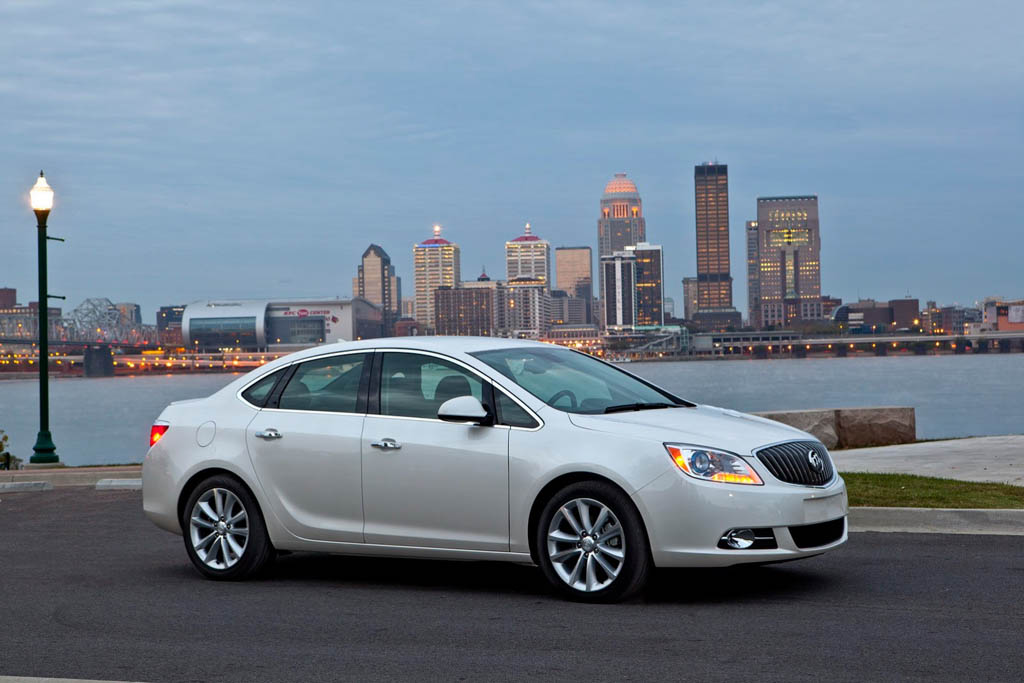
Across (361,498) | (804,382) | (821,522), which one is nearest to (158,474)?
(361,498)

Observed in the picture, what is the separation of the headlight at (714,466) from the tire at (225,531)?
296 cm

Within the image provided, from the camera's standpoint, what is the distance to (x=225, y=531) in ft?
27.4

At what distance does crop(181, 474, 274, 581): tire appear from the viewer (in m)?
8.26

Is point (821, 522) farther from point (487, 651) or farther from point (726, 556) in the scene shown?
point (487, 651)

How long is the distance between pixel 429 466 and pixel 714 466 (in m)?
1.79

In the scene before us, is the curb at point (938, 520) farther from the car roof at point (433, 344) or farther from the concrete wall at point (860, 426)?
the concrete wall at point (860, 426)

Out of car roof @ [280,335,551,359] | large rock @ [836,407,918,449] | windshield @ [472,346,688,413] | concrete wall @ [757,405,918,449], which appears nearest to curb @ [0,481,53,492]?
car roof @ [280,335,551,359]

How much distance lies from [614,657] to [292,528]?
301 centimetres

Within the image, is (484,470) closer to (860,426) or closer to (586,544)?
(586,544)

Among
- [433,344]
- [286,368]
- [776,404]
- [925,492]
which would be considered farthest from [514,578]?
[776,404]

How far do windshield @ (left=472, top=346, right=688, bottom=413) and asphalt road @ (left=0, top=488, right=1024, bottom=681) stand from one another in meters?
1.16

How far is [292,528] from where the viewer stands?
811cm

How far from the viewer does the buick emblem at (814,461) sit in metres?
7.25

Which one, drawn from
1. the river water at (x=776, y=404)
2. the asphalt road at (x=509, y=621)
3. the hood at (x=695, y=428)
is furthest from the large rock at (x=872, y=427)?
the river water at (x=776, y=404)
